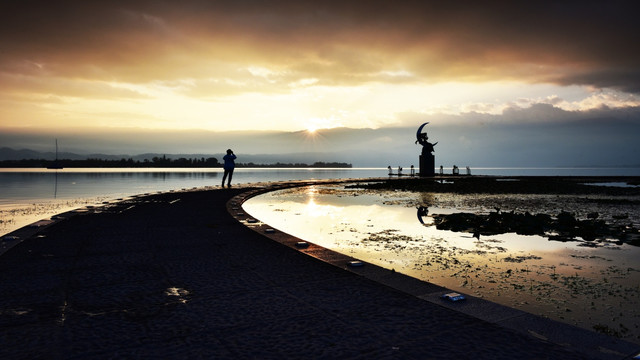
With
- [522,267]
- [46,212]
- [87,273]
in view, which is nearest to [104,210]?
[46,212]

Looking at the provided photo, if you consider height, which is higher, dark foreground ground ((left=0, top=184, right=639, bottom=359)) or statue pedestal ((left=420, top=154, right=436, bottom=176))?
statue pedestal ((left=420, top=154, right=436, bottom=176))

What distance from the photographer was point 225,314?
164 inches

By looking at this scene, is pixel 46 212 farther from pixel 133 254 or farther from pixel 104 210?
pixel 133 254

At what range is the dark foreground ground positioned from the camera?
3.34m

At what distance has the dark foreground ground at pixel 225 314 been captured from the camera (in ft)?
10.9

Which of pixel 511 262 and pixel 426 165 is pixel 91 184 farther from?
pixel 511 262

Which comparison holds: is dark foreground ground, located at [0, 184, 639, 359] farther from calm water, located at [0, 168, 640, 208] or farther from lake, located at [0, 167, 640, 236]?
calm water, located at [0, 168, 640, 208]

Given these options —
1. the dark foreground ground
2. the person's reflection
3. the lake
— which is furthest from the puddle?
the lake

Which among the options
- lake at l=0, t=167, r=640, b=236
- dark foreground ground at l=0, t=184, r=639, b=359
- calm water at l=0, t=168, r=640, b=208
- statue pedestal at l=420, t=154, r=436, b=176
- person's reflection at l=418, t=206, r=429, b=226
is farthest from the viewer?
statue pedestal at l=420, t=154, r=436, b=176

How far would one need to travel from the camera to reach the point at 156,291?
16.3 feet

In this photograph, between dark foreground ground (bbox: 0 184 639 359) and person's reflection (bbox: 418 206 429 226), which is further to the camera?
person's reflection (bbox: 418 206 429 226)

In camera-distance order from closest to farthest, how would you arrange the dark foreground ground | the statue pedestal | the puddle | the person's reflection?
the dark foreground ground
the puddle
the person's reflection
the statue pedestal

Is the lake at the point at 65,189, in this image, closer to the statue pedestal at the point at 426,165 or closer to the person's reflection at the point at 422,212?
the person's reflection at the point at 422,212

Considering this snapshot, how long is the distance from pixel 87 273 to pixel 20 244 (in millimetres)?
3287
